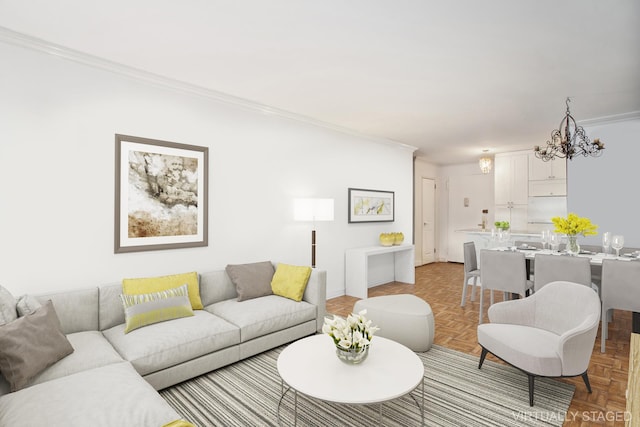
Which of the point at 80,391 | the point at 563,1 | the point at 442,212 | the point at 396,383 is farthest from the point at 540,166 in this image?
the point at 80,391

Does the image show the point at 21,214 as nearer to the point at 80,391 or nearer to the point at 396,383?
the point at 80,391

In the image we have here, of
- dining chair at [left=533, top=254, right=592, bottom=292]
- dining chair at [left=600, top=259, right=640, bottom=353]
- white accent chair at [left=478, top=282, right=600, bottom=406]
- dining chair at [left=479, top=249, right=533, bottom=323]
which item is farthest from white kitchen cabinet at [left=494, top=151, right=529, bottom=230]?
white accent chair at [left=478, top=282, right=600, bottom=406]

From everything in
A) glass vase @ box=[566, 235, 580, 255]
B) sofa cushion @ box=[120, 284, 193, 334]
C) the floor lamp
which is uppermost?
the floor lamp

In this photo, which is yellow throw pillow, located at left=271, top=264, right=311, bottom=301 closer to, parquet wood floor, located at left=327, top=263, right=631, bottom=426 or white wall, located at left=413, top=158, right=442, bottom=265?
parquet wood floor, located at left=327, top=263, right=631, bottom=426

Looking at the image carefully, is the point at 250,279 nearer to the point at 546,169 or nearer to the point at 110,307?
the point at 110,307

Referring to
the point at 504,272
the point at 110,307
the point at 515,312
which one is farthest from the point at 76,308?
the point at 504,272

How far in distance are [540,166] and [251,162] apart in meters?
5.70

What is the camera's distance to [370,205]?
5.66 meters

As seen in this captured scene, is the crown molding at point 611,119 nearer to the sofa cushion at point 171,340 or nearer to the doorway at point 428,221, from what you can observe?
the doorway at point 428,221

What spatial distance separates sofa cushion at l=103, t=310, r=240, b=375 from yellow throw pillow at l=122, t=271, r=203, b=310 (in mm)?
250

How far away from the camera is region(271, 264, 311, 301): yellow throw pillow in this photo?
343cm

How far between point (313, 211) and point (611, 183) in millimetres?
4179

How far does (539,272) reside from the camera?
3498 mm

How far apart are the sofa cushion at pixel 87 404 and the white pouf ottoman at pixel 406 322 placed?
6.61 feet
